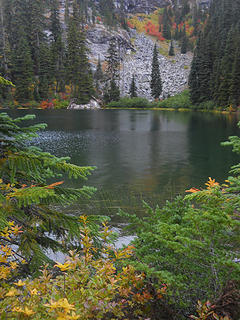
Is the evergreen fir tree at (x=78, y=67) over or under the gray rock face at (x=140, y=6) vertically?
under

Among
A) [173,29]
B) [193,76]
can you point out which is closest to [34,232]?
[193,76]

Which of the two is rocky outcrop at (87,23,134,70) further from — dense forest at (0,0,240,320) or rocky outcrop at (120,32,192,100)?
dense forest at (0,0,240,320)

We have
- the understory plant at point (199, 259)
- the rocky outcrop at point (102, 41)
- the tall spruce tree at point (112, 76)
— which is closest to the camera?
the understory plant at point (199, 259)

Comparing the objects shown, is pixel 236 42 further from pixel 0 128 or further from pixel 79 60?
pixel 0 128

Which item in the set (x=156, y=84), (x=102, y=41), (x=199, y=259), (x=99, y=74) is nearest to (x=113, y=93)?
(x=99, y=74)

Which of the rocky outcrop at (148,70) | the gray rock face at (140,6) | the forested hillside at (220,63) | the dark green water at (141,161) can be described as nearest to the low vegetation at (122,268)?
the dark green water at (141,161)

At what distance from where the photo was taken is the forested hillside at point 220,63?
43841 mm

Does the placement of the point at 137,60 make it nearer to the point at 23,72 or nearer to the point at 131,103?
the point at 131,103

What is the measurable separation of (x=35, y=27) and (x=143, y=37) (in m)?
48.1

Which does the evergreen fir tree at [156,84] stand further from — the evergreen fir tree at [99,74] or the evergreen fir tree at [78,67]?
the evergreen fir tree at [78,67]

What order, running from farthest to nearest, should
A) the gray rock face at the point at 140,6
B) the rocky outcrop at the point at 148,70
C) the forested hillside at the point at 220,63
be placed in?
the gray rock face at the point at 140,6 < the rocky outcrop at the point at 148,70 < the forested hillside at the point at 220,63

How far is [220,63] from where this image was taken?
5019 cm

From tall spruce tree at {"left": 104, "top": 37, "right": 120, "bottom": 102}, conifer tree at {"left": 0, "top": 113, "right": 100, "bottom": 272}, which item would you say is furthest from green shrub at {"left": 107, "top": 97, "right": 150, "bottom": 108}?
conifer tree at {"left": 0, "top": 113, "right": 100, "bottom": 272}

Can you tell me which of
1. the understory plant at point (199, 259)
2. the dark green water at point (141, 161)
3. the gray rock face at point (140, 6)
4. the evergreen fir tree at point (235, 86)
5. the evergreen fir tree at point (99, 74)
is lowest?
the dark green water at point (141, 161)
